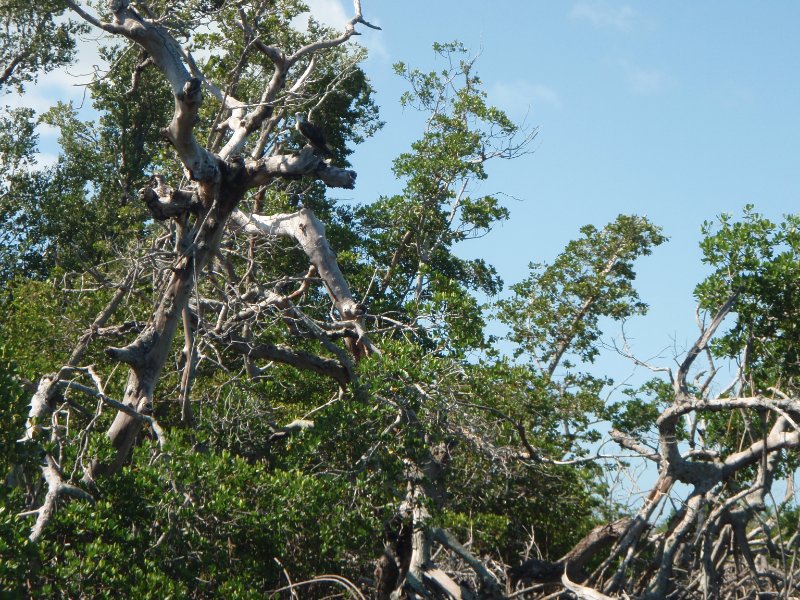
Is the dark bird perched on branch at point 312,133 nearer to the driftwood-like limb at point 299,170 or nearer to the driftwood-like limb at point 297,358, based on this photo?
the driftwood-like limb at point 299,170

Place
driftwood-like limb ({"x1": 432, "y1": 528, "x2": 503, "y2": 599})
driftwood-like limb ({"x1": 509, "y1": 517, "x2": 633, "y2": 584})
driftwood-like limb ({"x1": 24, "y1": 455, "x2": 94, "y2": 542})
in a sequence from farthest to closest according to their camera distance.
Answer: driftwood-like limb ({"x1": 509, "y1": 517, "x2": 633, "y2": 584})
driftwood-like limb ({"x1": 432, "y1": 528, "x2": 503, "y2": 599})
driftwood-like limb ({"x1": 24, "y1": 455, "x2": 94, "y2": 542})

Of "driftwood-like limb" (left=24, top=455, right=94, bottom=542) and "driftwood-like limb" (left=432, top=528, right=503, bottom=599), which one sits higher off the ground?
"driftwood-like limb" (left=432, top=528, right=503, bottom=599)

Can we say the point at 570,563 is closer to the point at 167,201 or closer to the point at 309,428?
the point at 309,428

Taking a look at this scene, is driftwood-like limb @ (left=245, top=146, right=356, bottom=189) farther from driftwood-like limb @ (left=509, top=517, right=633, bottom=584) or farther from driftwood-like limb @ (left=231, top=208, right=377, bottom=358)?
driftwood-like limb @ (left=509, top=517, right=633, bottom=584)

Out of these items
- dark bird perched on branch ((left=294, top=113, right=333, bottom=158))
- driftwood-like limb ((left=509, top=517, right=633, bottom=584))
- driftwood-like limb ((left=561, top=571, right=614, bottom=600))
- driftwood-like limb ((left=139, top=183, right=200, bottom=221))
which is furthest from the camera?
driftwood-like limb ((left=509, top=517, right=633, bottom=584))

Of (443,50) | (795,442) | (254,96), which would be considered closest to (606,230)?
(443,50)

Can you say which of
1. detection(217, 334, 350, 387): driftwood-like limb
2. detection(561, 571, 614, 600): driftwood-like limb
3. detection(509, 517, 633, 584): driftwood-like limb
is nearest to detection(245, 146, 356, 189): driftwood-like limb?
detection(217, 334, 350, 387): driftwood-like limb

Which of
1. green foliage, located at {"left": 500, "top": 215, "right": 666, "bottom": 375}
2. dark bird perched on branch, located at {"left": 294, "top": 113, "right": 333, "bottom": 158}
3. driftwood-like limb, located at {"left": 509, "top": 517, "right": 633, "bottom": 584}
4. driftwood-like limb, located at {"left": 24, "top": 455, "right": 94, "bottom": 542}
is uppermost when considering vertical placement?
green foliage, located at {"left": 500, "top": 215, "right": 666, "bottom": 375}

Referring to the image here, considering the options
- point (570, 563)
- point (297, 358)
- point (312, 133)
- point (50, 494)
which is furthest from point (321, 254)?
point (570, 563)

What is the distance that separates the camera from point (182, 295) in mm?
7426

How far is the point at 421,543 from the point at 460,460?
5.25 ft

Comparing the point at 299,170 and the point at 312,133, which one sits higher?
the point at 312,133

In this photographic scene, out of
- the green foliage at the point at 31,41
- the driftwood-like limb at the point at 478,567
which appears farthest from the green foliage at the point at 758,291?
the green foliage at the point at 31,41

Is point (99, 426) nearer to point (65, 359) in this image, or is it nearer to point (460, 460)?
point (65, 359)
